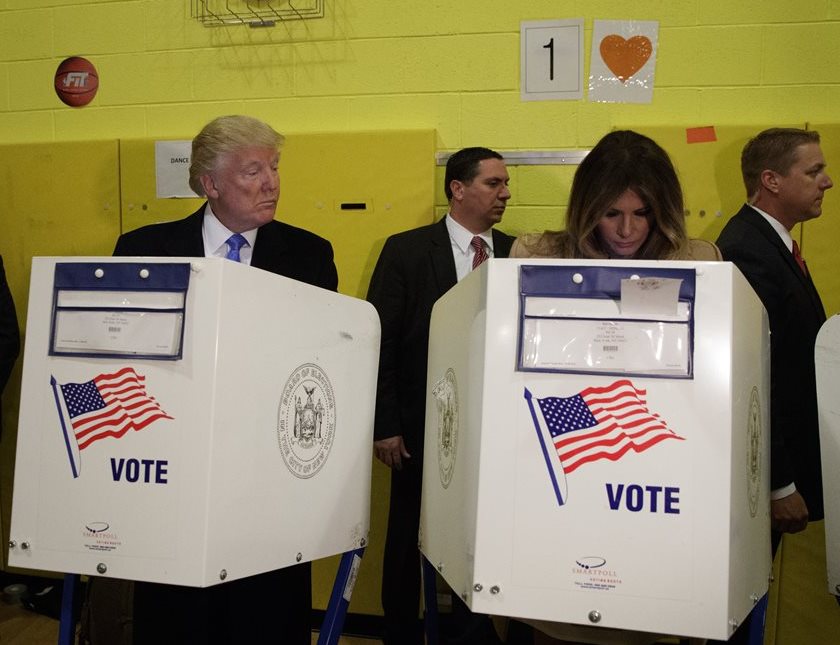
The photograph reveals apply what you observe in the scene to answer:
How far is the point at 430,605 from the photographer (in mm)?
1439

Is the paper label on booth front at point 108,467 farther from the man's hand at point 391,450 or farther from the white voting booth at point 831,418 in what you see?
the man's hand at point 391,450

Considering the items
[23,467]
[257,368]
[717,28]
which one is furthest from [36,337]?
[717,28]

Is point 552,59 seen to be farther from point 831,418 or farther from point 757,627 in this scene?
point 757,627

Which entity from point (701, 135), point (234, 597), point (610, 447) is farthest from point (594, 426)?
point (701, 135)

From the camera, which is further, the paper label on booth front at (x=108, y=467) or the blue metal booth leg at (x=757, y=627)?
the blue metal booth leg at (x=757, y=627)

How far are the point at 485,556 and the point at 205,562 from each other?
37 cm

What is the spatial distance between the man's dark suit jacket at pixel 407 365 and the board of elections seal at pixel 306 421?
1.04m

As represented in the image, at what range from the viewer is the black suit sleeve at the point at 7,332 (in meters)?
2.72

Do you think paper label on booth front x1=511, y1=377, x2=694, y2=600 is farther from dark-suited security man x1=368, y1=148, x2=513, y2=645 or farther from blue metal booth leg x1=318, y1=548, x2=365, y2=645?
dark-suited security man x1=368, y1=148, x2=513, y2=645

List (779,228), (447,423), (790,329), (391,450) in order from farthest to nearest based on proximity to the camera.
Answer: (391,450)
(779,228)
(790,329)
(447,423)

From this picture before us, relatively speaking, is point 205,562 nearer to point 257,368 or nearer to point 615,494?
point 257,368

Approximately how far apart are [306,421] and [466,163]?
58.7 inches

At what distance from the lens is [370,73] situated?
9.43ft

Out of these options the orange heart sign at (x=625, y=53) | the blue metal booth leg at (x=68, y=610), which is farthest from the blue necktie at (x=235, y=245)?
the orange heart sign at (x=625, y=53)
